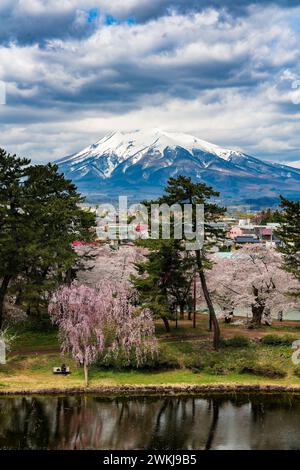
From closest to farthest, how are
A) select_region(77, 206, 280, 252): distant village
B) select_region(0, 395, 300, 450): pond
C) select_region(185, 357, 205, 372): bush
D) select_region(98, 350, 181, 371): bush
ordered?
select_region(0, 395, 300, 450): pond, select_region(98, 350, 181, 371): bush, select_region(185, 357, 205, 372): bush, select_region(77, 206, 280, 252): distant village

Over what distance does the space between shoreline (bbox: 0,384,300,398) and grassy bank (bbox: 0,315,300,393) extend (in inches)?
7.9

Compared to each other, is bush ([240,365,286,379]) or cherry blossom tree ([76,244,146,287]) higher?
cherry blossom tree ([76,244,146,287])

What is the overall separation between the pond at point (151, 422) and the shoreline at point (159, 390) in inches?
25.7

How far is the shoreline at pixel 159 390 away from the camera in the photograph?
29.3 meters

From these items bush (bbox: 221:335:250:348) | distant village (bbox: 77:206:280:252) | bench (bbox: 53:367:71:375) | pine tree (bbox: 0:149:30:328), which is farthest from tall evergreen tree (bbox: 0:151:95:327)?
distant village (bbox: 77:206:280:252)

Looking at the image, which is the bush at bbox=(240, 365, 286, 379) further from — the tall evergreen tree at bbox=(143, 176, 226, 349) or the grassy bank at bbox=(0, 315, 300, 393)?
the tall evergreen tree at bbox=(143, 176, 226, 349)

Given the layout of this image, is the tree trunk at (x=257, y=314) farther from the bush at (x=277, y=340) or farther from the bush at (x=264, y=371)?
the bush at (x=264, y=371)

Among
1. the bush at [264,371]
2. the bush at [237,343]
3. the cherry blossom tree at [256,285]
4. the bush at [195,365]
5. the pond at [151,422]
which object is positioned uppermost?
the cherry blossom tree at [256,285]

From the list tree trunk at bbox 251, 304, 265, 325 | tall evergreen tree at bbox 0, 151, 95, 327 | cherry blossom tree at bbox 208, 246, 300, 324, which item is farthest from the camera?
tree trunk at bbox 251, 304, 265, 325

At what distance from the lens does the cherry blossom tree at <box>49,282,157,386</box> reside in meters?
31.3

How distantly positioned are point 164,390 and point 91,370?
15.9 ft

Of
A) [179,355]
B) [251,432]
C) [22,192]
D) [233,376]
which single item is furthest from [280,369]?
[22,192]

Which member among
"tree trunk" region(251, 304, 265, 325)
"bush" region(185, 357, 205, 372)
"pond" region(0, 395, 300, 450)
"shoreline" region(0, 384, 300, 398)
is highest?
"tree trunk" region(251, 304, 265, 325)

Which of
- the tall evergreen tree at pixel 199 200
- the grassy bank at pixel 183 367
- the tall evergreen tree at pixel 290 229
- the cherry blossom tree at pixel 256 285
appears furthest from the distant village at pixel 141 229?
the tall evergreen tree at pixel 199 200
